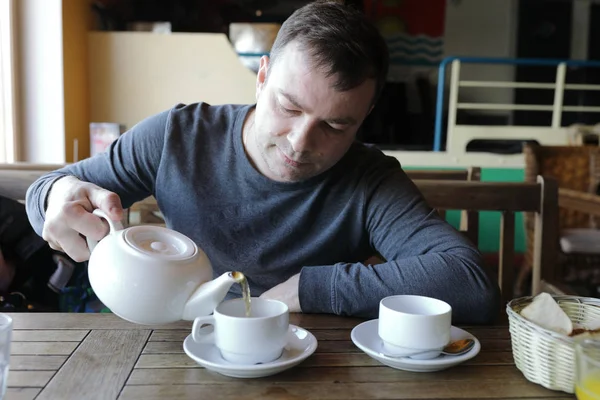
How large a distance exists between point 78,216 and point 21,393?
0.27m

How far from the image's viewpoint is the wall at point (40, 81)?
2818 millimetres

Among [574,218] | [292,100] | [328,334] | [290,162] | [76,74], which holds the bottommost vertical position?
[574,218]

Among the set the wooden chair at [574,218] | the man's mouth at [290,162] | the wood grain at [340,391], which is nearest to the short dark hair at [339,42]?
the man's mouth at [290,162]

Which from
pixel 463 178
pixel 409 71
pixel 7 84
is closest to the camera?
pixel 463 178

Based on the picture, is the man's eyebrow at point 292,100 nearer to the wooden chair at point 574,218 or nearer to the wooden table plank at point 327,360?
the wooden table plank at point 327,360

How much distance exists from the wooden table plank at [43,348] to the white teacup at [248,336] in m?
0.19

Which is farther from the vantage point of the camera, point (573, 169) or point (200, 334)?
point (573, 169)

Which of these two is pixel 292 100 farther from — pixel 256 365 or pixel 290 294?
pixel 256 365

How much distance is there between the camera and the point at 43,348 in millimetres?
772

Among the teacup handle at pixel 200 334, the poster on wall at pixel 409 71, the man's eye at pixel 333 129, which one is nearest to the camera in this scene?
the teacup handle at pixel 200 334

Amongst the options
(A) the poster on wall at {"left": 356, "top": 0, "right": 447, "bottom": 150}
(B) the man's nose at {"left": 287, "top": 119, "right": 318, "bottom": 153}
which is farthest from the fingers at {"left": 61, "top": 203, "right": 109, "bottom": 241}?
(A) the poster on wall at {"left": 356, "top": 0, "right": 447, "bottom": 150}

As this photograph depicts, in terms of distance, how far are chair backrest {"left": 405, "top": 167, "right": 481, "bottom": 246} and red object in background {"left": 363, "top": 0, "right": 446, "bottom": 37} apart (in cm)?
274

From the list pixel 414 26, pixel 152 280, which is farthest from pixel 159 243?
pixel 414 26

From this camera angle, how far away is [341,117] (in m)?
1.02
